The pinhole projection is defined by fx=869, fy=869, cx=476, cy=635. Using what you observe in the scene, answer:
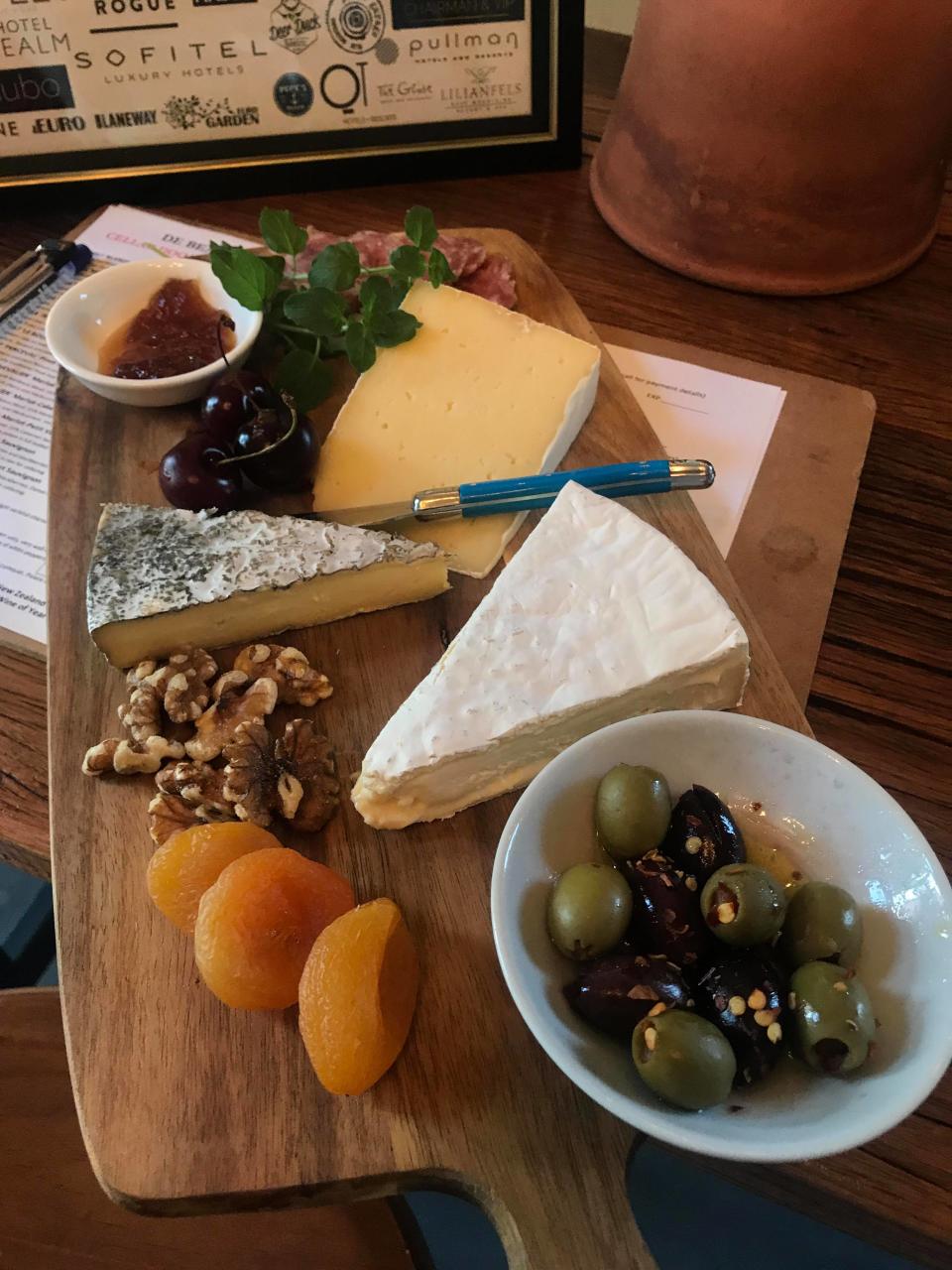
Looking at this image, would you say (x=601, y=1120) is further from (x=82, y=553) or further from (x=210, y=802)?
(x=82, y=553)

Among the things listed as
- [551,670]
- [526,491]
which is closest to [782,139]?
[526,491]

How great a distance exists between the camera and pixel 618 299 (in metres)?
1.42

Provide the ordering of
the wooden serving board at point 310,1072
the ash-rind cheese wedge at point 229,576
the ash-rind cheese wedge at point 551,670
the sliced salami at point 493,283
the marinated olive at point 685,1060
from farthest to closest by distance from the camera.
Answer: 1. the sliced salami at point 493,283
2. the ash-rind cheese wedge at point 229,576
3. the ash-rind cheese wedge at point 551,670
4. the wooden serving board at point 310,1072
5. the marinated olive at point 685,1060

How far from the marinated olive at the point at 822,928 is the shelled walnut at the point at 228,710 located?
0.55 metres

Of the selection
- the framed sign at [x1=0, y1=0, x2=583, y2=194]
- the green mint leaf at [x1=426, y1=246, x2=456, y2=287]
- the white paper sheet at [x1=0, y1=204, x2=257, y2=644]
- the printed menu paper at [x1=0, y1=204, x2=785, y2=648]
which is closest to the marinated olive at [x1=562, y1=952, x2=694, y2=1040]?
the printed menu paper at [x1=0, y1=204, x2=785, y2=648]

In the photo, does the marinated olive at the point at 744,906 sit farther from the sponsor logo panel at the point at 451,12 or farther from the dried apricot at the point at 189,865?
the sponsor logo panel at the point at 451,12

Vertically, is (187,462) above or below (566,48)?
below

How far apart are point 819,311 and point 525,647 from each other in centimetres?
88

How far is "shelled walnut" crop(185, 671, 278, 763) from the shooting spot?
90 centimetres

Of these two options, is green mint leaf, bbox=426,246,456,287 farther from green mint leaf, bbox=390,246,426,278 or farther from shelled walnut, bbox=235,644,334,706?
shelled walnut, bbox=235,644,334,706

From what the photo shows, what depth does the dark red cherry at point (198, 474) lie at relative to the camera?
3.40 feet

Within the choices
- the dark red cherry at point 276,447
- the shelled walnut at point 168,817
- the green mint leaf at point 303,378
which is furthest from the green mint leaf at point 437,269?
the shelled walnut at point 168,817

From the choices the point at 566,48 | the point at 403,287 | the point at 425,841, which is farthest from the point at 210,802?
the point at 566,48

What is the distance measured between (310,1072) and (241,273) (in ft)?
3.10
